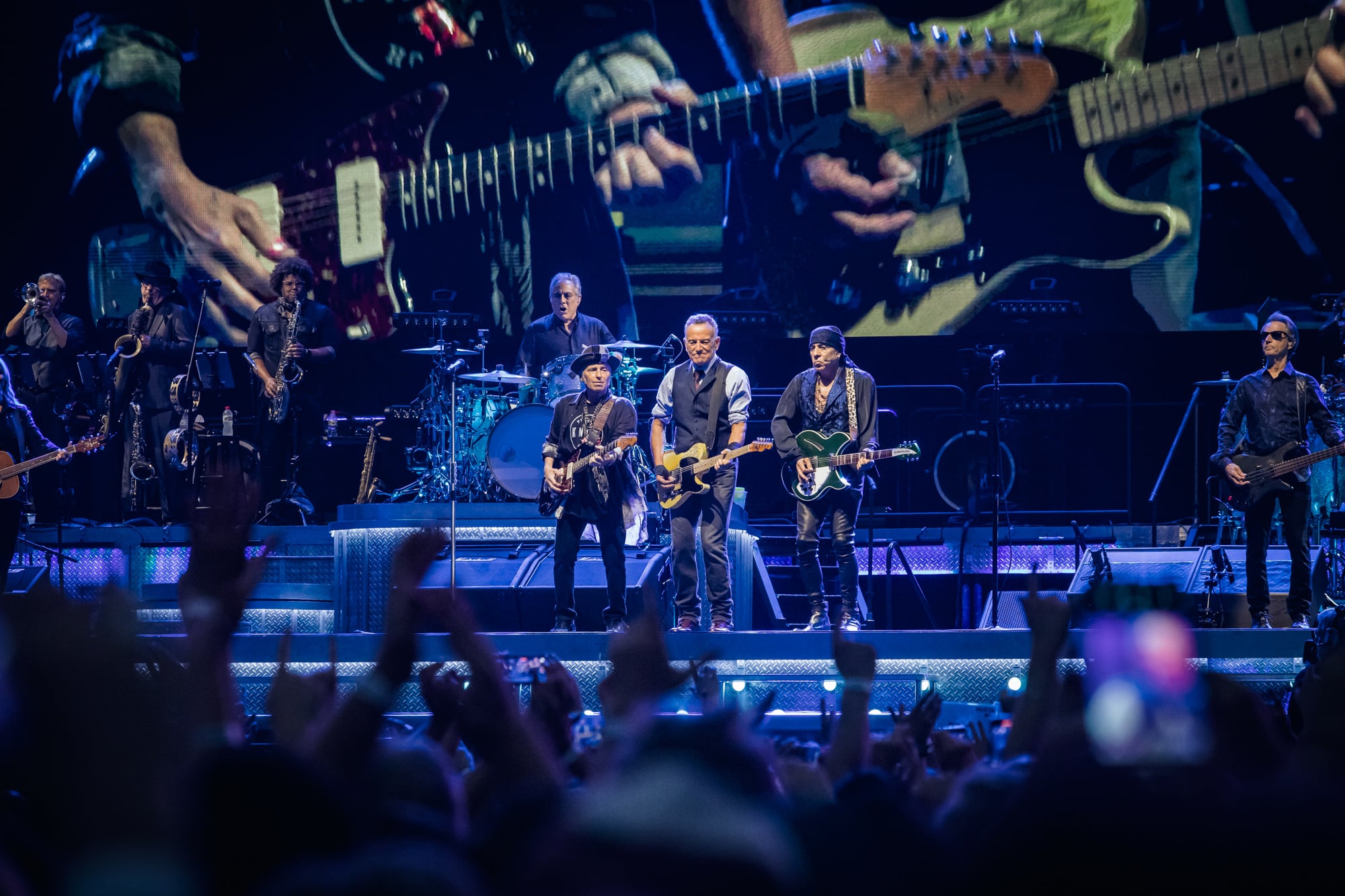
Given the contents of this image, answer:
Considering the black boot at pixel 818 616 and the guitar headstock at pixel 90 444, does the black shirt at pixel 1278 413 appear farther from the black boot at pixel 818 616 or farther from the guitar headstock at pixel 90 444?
the guitar headstock at pixel 90 444

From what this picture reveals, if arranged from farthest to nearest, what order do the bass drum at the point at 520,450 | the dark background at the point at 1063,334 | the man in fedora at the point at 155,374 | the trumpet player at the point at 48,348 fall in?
the trumpet player at the point at 48,348
the dark background at the point at 1063,334
the man in fedora at the point at 155,374
the bass drum at the point at 520,450

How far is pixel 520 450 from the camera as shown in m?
10.5

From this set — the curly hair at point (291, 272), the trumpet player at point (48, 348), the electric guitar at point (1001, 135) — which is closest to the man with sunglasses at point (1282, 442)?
the electric guitar at point (1001, 135)

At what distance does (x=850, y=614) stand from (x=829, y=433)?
1237mm

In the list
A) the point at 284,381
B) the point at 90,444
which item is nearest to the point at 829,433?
the point at 284,381

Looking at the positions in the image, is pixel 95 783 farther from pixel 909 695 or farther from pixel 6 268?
pixel 6 268

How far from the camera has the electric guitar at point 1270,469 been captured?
8734 millimetres

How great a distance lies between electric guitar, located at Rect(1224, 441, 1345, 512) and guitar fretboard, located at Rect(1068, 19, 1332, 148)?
5037 mm

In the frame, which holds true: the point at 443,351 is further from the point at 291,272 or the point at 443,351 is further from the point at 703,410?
the point at 703,410

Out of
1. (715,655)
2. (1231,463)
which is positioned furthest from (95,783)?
(1231,463)

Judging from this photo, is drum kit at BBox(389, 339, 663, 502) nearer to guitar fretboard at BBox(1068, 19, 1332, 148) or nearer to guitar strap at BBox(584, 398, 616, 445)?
guitar strap at BBox(584, 398, 616, 445)

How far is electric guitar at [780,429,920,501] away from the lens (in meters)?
8.92

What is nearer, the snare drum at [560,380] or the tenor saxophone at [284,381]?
the snare drum at [560,380]

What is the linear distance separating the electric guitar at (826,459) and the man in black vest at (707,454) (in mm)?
462
